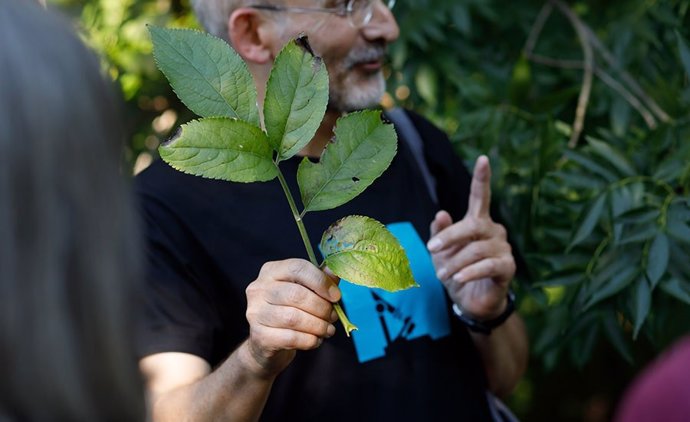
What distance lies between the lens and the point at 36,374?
0.84m

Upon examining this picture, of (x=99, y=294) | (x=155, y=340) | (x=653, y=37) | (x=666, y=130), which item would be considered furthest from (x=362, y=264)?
(x=653, y=37)

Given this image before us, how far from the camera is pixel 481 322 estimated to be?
1.85 m

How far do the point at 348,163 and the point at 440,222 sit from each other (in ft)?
1.30

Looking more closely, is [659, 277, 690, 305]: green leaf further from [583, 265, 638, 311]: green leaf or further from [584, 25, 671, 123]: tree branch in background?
[584, 25, 671, 123]: tree branch in background

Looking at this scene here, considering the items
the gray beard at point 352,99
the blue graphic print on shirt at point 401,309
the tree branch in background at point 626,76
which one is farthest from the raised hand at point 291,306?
the tree branch in background at point 626,76

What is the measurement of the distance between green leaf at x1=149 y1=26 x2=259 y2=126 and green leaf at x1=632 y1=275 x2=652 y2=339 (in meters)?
0.95

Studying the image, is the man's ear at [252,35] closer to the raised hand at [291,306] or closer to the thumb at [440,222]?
the thumb at [440,222]

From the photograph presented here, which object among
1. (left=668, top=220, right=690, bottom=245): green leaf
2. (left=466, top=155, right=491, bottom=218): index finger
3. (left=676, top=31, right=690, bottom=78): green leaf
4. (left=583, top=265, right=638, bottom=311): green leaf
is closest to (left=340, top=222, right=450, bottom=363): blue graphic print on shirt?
(left=466, top=155, right=491, bottom=218): index finger

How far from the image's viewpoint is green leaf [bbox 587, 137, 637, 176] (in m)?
2.16

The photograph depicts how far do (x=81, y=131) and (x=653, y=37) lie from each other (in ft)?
6.70

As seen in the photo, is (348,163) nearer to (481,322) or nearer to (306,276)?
(306,276)

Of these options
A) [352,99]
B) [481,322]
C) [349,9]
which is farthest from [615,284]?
[349,9]

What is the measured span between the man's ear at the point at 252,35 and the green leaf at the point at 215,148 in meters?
0.58

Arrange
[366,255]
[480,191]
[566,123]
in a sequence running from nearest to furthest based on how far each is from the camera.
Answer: [366,255], [480,191], [566,123]
